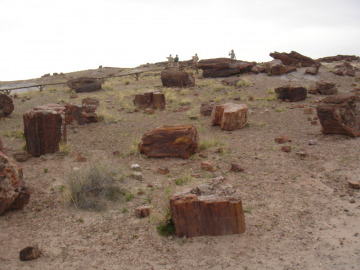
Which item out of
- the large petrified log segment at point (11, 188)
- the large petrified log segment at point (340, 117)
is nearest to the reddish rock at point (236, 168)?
the large petrified log segment at point (340, 117)

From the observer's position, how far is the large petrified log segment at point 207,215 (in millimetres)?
5480

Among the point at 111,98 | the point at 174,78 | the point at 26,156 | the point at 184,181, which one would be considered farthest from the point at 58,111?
the point at 174,78

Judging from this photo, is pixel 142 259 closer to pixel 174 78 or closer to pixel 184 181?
pixel 184 181

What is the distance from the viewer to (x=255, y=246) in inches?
210

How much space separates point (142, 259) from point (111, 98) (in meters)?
16.2

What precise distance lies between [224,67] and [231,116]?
13.8m

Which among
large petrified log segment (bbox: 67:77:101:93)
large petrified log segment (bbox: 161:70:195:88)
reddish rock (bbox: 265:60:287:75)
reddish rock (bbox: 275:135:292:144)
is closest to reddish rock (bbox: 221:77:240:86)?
large petrified log segment (bbox: 161:70:195:88)

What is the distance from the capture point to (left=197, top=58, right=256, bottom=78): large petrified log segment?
24.8 m

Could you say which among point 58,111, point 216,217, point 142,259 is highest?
point 58,111

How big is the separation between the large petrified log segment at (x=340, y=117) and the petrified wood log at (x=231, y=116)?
2628 millimetres

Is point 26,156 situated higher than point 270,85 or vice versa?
point 270,85

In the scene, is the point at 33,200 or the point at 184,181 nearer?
the point at 33,200

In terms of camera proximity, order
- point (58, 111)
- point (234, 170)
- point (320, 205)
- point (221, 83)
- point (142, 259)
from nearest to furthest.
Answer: point (142, 259) → point (320, 205) → point (234, 170) → point (58, 111) → point (221, 83)

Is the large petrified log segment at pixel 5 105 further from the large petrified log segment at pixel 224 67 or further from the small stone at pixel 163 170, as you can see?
the large petrified log segment at pixel 224 67
